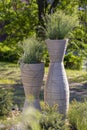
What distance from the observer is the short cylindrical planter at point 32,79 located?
508cm

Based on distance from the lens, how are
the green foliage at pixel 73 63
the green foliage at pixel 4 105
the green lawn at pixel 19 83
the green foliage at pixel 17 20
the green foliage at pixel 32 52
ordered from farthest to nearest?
the green foliage at pixel 73 63
the green foliage at pixel 17 20
the green lawn at pixel 19 83
the green foliage at pixel 4 105
the green foliage at pixel 32 52

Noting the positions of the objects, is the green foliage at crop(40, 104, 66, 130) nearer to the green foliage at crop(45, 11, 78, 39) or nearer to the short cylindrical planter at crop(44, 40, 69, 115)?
the short cylindrical planter at crop(44, 40, 69, 115)

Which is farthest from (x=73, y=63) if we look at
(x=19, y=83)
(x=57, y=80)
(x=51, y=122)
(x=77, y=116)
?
(x=51, y=122)

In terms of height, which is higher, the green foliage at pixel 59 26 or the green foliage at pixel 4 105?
the green foliage at pixel 59 26

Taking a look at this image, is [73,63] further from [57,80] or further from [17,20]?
[57,80]

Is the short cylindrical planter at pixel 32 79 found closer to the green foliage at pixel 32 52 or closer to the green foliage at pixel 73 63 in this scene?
the green foliage at pixel 32 52

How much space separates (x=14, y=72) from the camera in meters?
12.5

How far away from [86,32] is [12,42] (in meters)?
2.38

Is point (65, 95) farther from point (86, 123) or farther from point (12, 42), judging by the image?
point (12, 42)

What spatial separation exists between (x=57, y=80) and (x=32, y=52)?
1.78 ft

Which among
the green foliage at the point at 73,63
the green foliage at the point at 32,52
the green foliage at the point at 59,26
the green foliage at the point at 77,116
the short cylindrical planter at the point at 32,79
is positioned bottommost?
the green foliage at the point at 73,63

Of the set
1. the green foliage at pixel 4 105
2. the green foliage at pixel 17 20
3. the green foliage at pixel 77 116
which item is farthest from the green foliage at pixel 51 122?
the green foliage at pixel 17 20

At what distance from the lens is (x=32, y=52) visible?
5.16 metres

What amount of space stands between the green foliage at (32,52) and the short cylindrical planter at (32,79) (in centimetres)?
12
